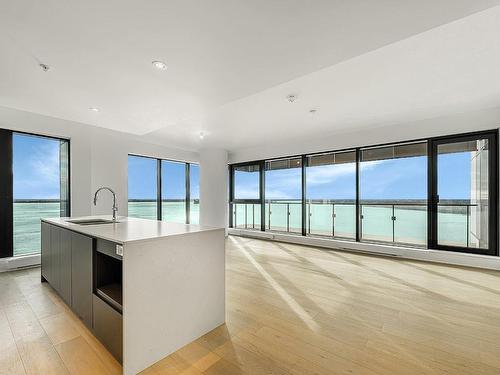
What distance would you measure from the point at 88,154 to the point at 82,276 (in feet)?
11.1

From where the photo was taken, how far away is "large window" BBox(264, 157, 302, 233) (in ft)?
20.2

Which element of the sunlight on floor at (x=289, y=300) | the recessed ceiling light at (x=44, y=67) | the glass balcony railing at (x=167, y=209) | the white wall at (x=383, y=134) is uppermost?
the recessed ceiling light at (x=44, y=67)

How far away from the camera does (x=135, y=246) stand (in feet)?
5.02

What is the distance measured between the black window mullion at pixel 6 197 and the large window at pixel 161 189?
207cm

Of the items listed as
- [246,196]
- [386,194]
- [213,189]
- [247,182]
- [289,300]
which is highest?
[247,182]

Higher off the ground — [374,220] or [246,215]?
[374,220]

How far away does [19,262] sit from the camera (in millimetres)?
3764

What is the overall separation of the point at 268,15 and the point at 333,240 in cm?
471

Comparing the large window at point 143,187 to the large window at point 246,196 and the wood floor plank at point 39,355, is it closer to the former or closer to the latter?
the large window at point 246,196

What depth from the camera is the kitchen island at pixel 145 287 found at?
1516 mm

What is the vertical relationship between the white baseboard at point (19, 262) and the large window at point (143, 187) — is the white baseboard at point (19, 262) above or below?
below

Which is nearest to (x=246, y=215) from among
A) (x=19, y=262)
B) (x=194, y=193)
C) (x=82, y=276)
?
(x=194, y=193)

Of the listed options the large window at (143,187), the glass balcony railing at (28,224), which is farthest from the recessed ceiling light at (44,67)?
the large window at (143,187)

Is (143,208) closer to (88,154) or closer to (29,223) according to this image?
(88,154)
